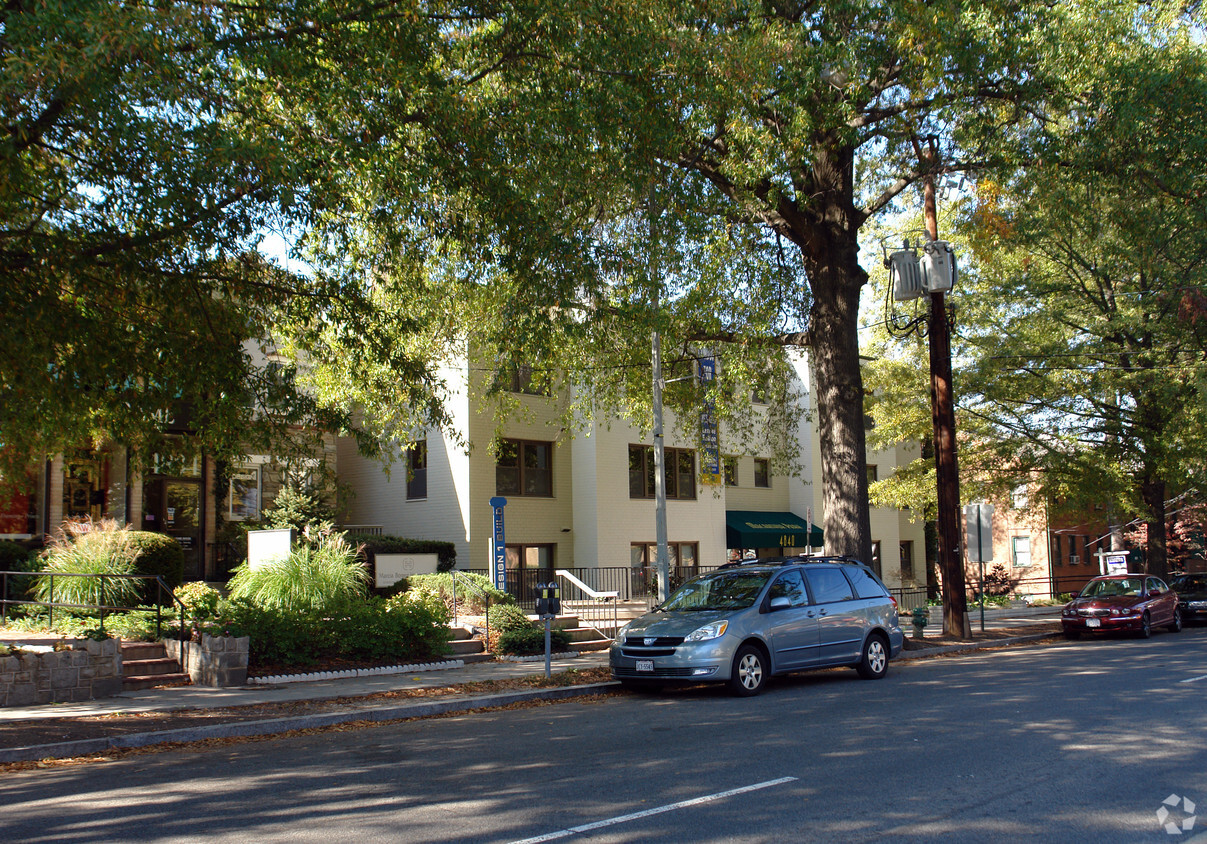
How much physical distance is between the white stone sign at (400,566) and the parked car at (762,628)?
953 centimetres

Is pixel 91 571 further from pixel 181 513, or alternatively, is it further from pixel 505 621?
pixel 181 513

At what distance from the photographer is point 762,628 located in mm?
12406

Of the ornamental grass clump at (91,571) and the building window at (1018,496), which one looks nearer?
the ornamental grass clump at (91,571)

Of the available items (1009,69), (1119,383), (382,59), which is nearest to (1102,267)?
(1119,383)

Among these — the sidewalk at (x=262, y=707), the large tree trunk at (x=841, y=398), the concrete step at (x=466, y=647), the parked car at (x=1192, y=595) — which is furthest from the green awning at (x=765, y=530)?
the sidewalk at (x=262, y=707)

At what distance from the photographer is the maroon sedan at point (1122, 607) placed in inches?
842

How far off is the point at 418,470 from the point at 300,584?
11397mm

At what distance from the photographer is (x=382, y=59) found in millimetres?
10570

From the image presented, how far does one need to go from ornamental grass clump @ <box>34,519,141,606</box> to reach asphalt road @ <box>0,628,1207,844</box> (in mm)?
7142

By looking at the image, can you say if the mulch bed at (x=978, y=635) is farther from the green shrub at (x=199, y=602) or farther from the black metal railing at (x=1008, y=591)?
the green shrub at (x=199, y=602)

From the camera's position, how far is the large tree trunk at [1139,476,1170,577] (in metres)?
27.9

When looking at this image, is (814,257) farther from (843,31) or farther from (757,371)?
(843,31)

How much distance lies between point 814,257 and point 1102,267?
13.0 meters

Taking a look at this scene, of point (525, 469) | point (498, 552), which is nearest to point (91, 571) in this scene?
point (498, 552)
